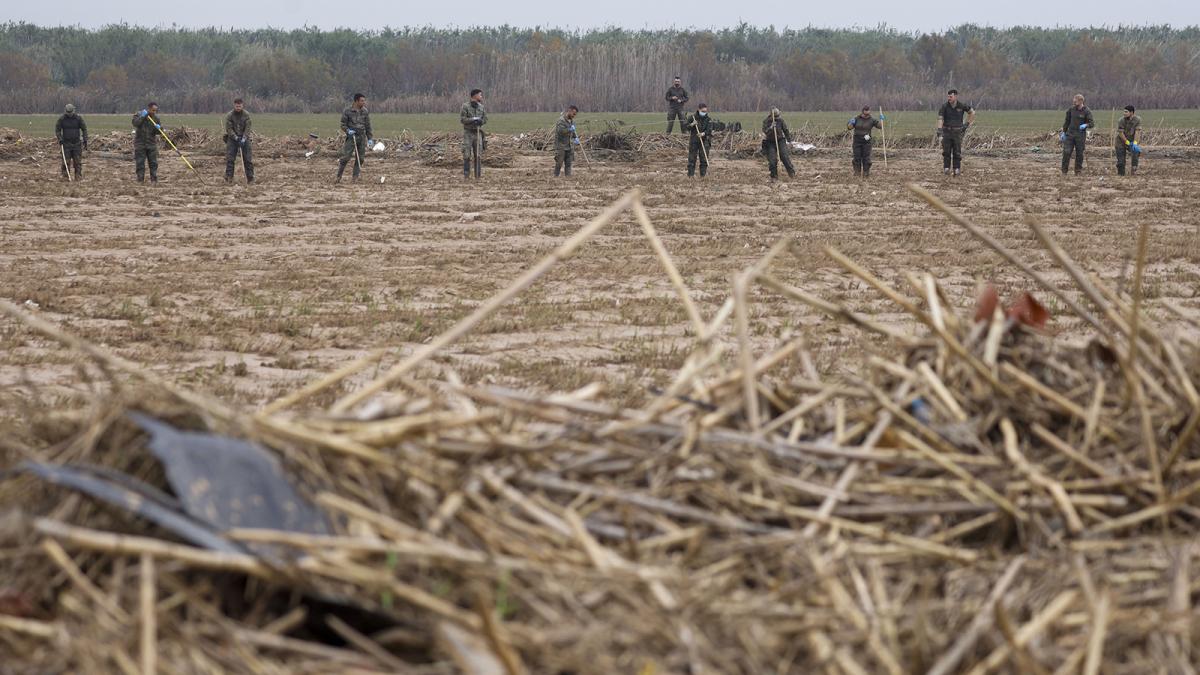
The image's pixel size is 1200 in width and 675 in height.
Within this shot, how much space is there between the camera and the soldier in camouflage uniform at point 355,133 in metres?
22.6

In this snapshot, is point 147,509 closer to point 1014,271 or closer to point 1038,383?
point 1038,383

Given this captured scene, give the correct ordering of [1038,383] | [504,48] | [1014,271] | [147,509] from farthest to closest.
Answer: [504,48]
[1014,271]
[1038,383]
[147,509]

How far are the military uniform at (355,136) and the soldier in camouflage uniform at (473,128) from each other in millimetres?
1596

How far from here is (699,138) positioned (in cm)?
2358

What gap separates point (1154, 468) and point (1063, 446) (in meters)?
0.24

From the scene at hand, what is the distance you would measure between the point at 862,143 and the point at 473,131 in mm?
6536

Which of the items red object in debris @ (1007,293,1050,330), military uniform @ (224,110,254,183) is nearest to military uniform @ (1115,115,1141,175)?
military uniform @ (224,110,254,183)

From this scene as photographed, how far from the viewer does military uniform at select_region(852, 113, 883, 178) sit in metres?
23.3

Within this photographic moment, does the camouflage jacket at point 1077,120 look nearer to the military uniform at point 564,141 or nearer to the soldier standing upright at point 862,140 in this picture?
the soldier standing upright at point 862,140

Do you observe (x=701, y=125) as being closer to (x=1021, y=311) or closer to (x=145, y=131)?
(x=145, y=131)

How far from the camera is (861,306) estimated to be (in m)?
10.6

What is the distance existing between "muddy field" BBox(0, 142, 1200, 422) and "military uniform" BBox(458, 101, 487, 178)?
44 cm

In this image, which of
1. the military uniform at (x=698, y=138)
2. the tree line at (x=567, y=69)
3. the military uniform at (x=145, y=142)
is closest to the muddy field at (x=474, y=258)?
the military uniform at (x=698, y=138)

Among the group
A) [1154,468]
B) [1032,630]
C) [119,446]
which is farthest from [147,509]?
[1154,468]
